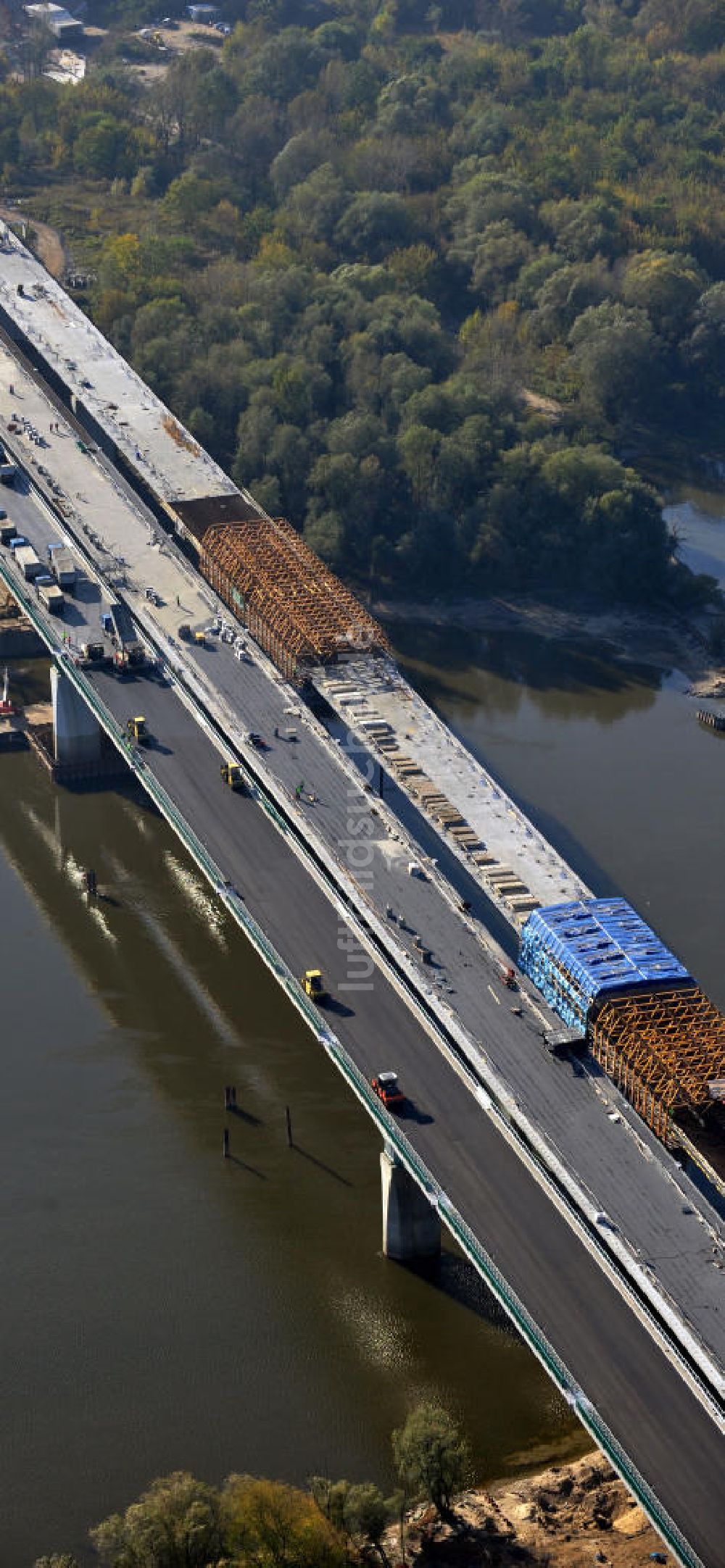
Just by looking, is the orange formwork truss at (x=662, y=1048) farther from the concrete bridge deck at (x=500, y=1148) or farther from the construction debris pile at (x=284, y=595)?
the construction debris pile at (x=284, y=595)

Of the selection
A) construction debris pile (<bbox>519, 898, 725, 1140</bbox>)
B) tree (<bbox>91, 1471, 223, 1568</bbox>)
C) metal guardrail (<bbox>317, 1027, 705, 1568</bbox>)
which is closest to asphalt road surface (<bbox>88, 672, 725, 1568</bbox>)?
metal guardrail (<bbox>317, 1027, 705, 1568</bbox>)

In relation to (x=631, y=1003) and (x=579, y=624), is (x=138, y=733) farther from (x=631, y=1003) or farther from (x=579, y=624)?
(x=579, y=624)

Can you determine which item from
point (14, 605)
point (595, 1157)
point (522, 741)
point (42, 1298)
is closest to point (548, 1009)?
point (595, 1157)

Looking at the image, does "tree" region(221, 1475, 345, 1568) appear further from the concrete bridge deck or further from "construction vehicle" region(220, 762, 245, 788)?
"construction vehicle" region(220, 762, 245, 788)

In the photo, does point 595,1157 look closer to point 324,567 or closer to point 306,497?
point 324,567

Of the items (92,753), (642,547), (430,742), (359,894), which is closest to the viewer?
(359,894)

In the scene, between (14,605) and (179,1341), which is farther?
(14,605)

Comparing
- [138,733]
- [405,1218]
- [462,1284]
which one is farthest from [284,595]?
[462,1284]
